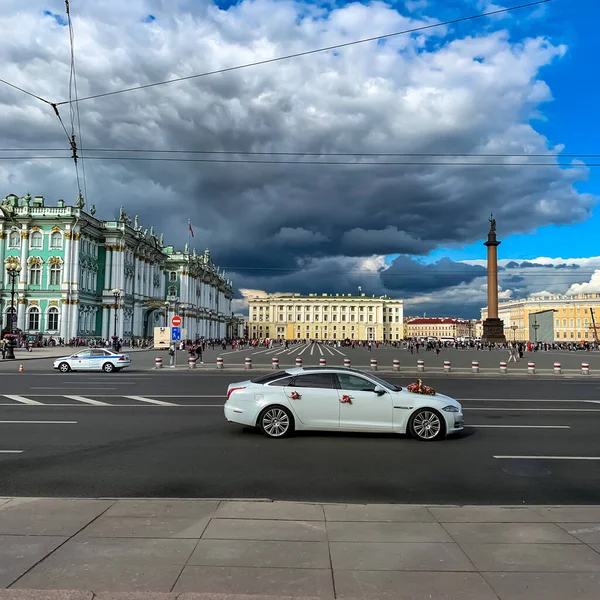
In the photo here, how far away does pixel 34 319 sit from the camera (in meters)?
72.4

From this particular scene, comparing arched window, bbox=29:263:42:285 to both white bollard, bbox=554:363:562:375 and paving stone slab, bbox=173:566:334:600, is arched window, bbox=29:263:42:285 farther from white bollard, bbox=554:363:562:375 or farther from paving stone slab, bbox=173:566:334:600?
paving stone slab, bbox=173:566:334:600

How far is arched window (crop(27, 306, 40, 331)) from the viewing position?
7219 cm

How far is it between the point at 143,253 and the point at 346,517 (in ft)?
308

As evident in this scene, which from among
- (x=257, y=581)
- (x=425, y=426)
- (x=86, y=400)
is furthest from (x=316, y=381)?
(x=86, y=400)

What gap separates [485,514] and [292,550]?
7.71 ft

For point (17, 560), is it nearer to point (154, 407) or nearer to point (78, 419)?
point (78, 419)

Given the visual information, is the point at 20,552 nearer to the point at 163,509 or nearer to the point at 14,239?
the point at 163,509

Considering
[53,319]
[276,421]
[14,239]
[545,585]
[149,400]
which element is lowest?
[545,585]

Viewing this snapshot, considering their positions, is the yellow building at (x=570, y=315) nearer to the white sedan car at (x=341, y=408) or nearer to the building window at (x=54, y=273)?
the building window at (x=54, y=273)

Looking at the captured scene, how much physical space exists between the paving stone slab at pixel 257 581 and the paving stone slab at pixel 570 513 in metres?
2.83

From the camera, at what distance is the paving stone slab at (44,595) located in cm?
405

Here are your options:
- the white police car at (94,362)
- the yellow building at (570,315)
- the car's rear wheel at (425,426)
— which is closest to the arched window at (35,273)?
the white police car at (94,362)

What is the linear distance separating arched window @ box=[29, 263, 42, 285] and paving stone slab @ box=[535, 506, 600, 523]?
251 feet

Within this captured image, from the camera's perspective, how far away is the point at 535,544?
518 centimetres
